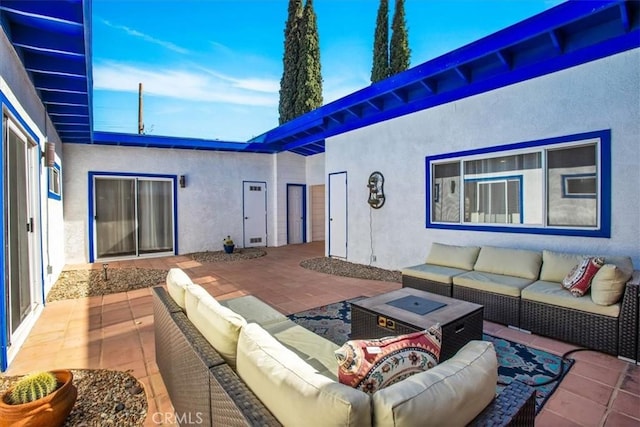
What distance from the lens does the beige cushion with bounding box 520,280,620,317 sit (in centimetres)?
285

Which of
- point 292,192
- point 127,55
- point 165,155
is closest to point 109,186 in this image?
point 165,155

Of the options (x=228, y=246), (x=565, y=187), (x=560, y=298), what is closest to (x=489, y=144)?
(x=565, y=187)

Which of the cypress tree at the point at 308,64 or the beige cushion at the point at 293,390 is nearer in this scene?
the beige cushion at the point at 293,390

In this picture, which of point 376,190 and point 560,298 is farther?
point 376,190

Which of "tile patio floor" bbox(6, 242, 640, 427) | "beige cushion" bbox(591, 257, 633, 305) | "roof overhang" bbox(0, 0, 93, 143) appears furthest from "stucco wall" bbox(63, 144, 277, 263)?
"beige cushion" bbox(591, 257, 633, 305)

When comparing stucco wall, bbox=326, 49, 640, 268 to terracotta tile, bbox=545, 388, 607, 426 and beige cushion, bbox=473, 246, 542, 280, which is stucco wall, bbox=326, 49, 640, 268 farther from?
terracotta tile, bbox=545, 388, 607, 426

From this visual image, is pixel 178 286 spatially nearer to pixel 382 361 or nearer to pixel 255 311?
pixel 255 311

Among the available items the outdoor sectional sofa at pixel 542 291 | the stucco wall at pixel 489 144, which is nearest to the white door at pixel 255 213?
the stucco wall at pixel 489 144

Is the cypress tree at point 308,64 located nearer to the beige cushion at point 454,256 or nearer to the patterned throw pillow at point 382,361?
the beige cushion at point 454,256

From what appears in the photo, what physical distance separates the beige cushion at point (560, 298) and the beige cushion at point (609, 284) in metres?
0.05

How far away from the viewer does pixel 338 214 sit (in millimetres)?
7742

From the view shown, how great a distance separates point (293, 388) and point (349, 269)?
5.48m

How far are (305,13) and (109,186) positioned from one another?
32.9 feet

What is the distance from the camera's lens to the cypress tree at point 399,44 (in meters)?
13.5
